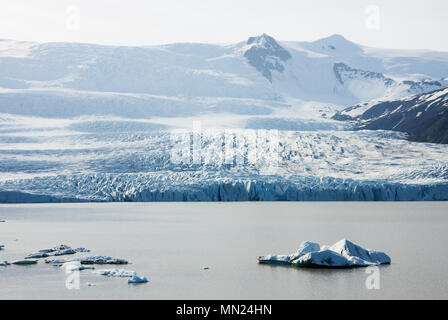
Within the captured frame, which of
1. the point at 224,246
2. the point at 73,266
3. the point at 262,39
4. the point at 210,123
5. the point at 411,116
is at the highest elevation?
the point at 262,39

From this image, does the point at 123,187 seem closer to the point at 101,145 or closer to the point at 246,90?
the point at 101,145

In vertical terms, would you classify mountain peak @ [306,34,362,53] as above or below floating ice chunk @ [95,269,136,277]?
above

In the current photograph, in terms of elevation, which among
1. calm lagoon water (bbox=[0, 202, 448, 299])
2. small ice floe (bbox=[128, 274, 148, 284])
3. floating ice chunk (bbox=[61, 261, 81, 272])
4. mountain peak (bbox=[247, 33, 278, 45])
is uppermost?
mountain peak (bbox=[247, 33, 278, 45])

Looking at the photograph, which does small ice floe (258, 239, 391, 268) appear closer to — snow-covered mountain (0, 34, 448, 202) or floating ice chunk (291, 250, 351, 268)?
floating ice chunk (291, 250, 351, 268)

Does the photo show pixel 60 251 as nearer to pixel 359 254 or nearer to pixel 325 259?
pixel 325 259

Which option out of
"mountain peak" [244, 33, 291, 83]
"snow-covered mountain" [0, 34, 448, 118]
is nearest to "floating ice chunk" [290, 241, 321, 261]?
"snow-covered mountain" [0, 34, 448, 118]

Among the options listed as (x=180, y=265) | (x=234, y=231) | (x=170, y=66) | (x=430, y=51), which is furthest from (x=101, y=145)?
(x=430, y=51)

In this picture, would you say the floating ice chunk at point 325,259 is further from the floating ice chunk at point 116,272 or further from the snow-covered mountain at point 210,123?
the snow-covered mountain at point 210,123

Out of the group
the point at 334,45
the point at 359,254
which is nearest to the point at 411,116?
the point at 359,254
